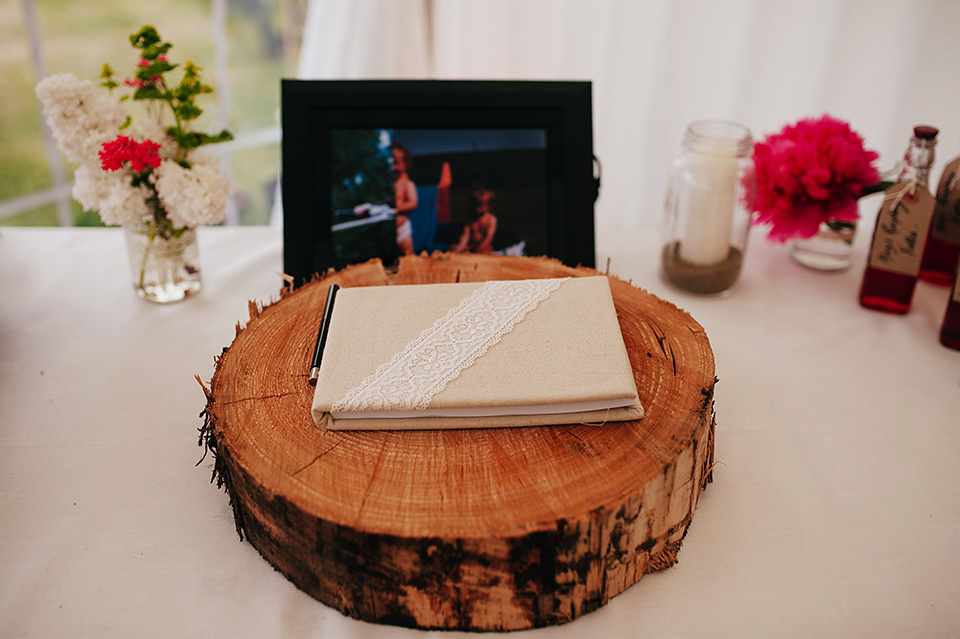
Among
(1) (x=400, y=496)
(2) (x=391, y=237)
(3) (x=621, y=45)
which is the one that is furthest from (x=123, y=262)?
(3) (x=621, y=45)

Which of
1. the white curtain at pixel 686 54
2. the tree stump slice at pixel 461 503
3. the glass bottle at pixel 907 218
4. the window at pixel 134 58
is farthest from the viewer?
the window at pixel 134 58

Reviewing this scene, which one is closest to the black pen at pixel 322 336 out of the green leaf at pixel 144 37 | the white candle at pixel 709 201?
the green leaf at pixel 144 37

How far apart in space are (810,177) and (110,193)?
3.14 feet

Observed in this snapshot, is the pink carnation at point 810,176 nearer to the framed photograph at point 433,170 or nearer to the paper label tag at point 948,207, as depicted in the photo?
the paper label tag at point 948,207

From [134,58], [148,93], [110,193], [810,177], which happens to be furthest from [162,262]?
[134,58]

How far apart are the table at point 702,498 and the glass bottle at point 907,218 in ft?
0.28

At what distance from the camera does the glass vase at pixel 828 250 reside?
128cm

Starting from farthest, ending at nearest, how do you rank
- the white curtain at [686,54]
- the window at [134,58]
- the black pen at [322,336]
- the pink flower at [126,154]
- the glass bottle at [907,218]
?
the window at [134,58], the white curtain at [686,54], the glass bottle at [907,218], the pink flower at [126,154], the black pen at [322,336]

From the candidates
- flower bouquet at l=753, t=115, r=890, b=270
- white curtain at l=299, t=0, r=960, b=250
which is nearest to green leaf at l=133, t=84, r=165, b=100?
white curtain at l=299, t=0, r=960, b=250

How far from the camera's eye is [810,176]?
1089 millimetres

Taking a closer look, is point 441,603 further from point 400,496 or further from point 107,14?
point 107,14

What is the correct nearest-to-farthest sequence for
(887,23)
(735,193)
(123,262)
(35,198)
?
(735,193) → (123,262) → (887,23) → (35,198)

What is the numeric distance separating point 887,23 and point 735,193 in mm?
748

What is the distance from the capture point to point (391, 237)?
44.2 inches
